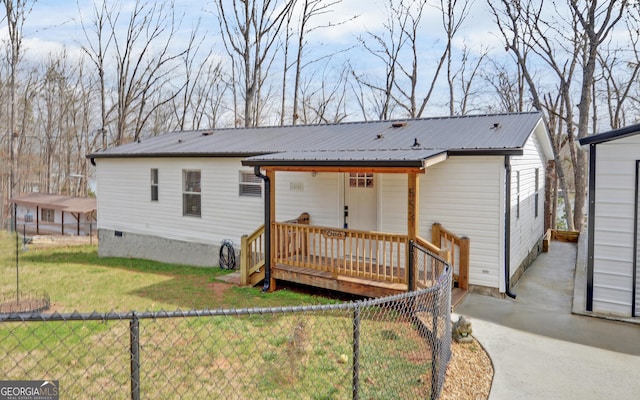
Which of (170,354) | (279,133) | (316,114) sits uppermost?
(316,114)

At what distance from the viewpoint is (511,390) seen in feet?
14.6

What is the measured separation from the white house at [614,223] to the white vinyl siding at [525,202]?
1.79 meters

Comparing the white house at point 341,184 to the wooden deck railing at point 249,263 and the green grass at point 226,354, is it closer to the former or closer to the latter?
the wooden deck railing at point 249,263

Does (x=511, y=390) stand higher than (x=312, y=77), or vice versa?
(x=312, y=77)

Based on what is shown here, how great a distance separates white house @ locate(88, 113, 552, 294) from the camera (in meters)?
7.81

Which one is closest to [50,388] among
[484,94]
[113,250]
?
[113,250]

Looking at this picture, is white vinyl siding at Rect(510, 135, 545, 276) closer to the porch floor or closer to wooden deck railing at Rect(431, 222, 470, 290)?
wooden deck railing at Rect(431, 222, 470, 290)

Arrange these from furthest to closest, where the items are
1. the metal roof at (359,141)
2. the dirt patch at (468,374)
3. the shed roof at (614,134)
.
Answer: the metal roof at (359,141) → the shed roof at (614,134) → the dirt patch at (468,374)

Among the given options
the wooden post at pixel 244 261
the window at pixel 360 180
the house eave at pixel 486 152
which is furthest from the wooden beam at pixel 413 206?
the wooden post at pixel 244 261

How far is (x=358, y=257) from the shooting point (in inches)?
307

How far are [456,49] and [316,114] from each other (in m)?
10.1

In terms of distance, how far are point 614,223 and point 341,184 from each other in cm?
508

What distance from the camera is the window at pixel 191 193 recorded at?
12.2 metres

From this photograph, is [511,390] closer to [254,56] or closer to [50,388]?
[50,388]
